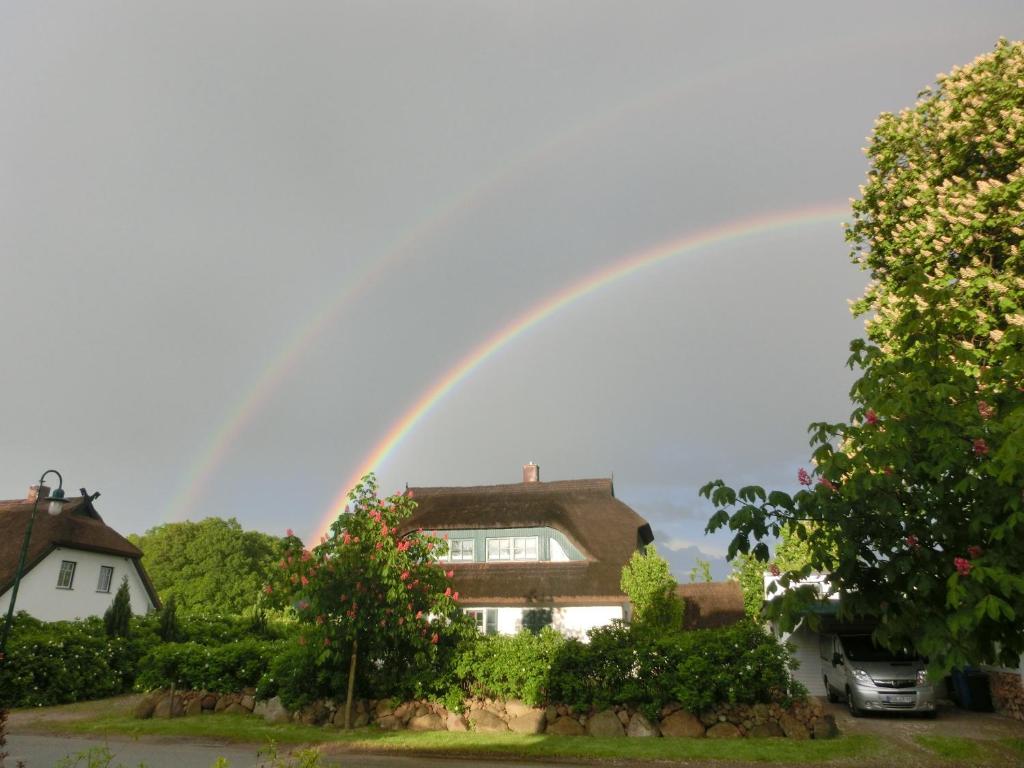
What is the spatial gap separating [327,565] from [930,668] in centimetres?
1255

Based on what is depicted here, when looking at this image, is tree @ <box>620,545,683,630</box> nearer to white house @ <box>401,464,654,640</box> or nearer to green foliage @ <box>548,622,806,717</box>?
white house @ <box>401,464,654,640</box>

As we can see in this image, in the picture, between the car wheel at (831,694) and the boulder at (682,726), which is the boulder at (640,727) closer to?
the boulder at (682,726)

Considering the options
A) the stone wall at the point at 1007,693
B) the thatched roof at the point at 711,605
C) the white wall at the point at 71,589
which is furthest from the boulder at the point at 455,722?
the white wall at the point at 71,589

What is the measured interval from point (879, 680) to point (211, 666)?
57.8 ft

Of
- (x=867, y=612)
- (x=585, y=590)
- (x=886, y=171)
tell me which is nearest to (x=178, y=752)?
(x=867, y=612)

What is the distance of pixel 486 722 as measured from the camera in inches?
604

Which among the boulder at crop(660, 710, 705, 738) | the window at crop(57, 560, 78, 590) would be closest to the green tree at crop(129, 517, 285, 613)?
the window at crop(57, 560, 78, 590)

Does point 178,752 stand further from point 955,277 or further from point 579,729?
point 955,277

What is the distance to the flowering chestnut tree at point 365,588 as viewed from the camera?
49.4 feet

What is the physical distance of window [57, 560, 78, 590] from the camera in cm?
3042

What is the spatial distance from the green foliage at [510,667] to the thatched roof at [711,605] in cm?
1746

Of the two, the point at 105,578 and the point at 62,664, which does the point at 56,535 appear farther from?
the point at 62,664

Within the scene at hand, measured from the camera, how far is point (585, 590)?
28.6 m

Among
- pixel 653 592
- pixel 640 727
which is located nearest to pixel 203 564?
pixel 653 592
